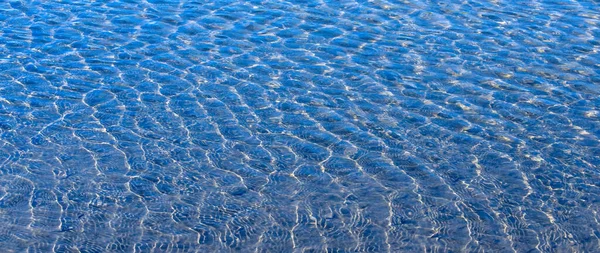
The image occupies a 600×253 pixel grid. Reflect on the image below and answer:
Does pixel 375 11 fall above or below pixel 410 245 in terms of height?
below

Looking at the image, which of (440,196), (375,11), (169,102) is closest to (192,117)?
(169,102)

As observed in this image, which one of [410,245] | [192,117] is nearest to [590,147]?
[410,245]

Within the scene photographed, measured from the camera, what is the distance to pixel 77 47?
11.2 m

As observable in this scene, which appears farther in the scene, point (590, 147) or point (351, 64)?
point (351, 64)

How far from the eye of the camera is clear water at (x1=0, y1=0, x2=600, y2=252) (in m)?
7.45

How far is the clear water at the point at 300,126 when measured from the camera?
7.45 m

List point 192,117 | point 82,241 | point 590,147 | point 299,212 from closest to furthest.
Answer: point 82,241, point 299,212, point 590,147, point 192,117

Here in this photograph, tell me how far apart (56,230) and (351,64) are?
16.3 feet

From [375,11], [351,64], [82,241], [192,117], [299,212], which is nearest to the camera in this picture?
[82,241]

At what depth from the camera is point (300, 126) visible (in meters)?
9.25

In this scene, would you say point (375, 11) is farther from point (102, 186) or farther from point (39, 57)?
point (102, 186)

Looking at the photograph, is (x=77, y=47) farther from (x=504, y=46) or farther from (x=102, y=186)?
(x=504, y=46)

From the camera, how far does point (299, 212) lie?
768cm

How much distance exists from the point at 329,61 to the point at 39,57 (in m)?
4.02
